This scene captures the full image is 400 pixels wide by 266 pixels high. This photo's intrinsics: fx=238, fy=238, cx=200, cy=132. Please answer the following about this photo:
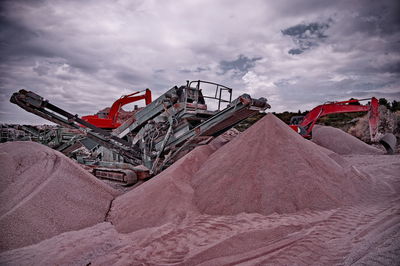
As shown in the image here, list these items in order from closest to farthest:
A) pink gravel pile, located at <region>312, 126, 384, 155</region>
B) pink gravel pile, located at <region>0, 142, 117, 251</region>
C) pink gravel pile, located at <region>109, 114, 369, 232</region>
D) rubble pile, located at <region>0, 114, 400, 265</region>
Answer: rubble pile, located at <region>0, 114, 400, 265</region> → pink gravel pile, located at <region>0, 142, 117, 251</region> → pink gravel pile, located at <region>109, 114, 369, 232</region> → pink gravel pile, located at <region>312, 126, 384, 155</region>

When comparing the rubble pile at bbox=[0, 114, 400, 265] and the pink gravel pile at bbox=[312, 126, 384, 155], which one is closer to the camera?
the rubble pile at bbox=[0, 114, 400, 265]

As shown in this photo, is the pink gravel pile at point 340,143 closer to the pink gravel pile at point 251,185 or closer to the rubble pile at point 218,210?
the rubble pile at point 218,210

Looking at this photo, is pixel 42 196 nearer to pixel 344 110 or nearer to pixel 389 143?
pixel 344 110

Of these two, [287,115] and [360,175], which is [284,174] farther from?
[287,115]

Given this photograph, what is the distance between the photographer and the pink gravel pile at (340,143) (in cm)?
961

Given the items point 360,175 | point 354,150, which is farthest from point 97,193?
point 354,150

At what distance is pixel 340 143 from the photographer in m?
10.1

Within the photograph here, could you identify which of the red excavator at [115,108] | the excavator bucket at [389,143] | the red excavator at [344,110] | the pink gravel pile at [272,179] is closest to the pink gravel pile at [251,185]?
the pink gravel pile at [272,179]

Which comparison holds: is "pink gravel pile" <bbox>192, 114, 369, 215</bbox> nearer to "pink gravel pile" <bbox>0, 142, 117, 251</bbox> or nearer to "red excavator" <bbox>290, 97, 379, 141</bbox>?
"pink gravel pile" <bbox>0, 142, 117, 251</bbox>

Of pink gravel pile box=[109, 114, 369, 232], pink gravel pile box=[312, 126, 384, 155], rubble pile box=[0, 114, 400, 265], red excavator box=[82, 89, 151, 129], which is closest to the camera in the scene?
rubble pile box=[0, 114, 400, 265]

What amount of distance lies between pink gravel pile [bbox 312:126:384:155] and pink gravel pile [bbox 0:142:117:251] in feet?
30.0

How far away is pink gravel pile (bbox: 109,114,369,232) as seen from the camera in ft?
10.7

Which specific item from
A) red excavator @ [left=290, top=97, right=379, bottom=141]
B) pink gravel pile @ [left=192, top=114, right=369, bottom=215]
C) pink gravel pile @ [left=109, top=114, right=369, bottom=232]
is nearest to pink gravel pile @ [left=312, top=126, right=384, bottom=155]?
red excavator @ [left=290, top=97, right=379, bottom=141]

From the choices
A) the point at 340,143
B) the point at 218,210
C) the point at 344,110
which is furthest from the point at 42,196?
the point at 340,143
